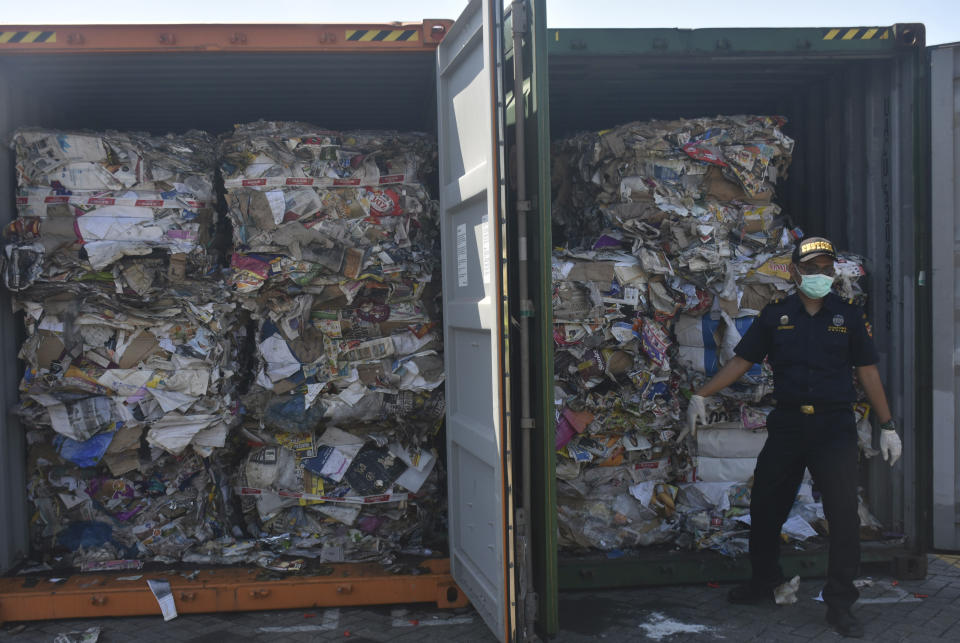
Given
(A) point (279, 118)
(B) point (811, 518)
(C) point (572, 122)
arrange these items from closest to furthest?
(B) point (811, 518) → (A) point (279, 118) → (C) point (572, 122)

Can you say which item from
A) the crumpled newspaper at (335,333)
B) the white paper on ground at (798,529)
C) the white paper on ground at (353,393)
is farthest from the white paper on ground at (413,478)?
the white paper on ground at (798,529)

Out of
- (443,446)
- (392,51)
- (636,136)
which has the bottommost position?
(443,446)

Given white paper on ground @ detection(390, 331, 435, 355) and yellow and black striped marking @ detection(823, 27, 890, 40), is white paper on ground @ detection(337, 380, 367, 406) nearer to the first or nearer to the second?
white paper on ground @ detection(390, 331, 435, 355)

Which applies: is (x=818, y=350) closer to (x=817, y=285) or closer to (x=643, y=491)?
(x=817, y=285)

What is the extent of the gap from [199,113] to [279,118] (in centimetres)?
49

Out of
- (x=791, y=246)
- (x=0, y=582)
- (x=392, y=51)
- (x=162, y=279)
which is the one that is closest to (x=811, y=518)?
(x=791, y=246)

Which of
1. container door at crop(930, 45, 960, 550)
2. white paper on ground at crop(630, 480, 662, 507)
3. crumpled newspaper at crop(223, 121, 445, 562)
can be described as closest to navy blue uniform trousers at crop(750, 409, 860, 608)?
white paper on ground at crop(630, 480, 662, 507)

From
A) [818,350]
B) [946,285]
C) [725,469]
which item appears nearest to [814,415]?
[818,350]

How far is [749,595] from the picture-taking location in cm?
412

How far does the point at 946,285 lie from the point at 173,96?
4731mm

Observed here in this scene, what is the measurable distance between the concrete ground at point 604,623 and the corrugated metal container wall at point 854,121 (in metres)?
0.36

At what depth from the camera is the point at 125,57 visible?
3916mm

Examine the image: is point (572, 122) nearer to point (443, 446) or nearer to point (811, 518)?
point (443, 446)

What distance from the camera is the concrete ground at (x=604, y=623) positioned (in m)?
3.75
